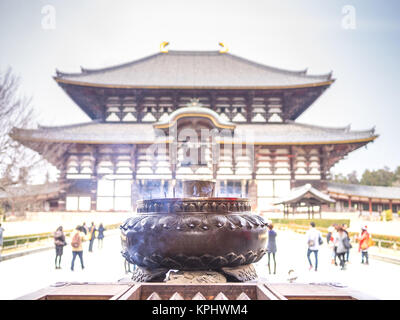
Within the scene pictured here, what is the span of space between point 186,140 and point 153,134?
261 centimetres

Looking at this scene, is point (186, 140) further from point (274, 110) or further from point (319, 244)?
point (319, 244)

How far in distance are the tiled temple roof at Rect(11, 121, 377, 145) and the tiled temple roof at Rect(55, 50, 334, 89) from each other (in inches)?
127

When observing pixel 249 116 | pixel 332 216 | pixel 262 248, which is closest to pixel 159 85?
pixel 249 116

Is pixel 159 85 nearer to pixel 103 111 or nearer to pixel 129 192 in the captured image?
pixel 103 111

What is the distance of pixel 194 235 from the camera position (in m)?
2.36

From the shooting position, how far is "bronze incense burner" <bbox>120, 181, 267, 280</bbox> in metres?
2.37

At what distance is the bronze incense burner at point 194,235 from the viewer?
237 centimetres

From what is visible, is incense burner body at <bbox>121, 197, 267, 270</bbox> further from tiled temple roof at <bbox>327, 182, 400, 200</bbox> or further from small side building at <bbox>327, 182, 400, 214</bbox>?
tiled temple roof at <bbox>327, 182, 400, 200</bbox>

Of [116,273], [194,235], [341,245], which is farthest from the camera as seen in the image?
[341,245]

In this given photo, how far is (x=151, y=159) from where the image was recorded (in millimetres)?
23516

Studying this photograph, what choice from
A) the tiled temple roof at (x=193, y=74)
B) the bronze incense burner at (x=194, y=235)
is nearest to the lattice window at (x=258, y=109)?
the tiled temple roof at (x=193, y=74)

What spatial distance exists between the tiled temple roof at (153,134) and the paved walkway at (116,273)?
1228 cm

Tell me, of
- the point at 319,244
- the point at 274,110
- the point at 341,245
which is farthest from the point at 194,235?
the point at 274,110
